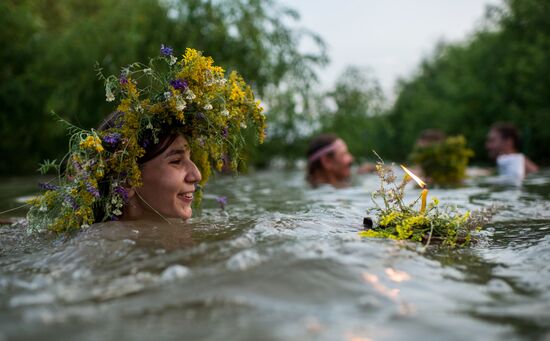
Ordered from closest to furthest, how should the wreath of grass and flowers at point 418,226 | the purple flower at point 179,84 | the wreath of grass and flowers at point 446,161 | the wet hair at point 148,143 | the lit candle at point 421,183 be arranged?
1. the lit candle at point 421,183
2. the wreath of grass and flowers at point 418,226
3. the purple flower at point 179,84
4. the wet hair at point 148,143
5. the wreath of grass and flowers at point 446,161

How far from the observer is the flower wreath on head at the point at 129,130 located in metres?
5.08

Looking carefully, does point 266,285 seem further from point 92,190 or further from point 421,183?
point 92,190

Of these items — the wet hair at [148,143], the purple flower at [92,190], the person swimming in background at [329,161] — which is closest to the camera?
the purple flower at [92,190]

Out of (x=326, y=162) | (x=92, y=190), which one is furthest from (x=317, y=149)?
(x=92, y=190)

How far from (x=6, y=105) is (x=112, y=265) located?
18.2 metres

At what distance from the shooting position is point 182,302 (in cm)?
312

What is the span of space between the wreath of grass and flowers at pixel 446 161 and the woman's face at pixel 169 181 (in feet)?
25.6

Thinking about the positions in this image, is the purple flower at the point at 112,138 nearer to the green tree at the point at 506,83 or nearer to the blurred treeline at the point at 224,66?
the blurred treeline at the point at 224,66

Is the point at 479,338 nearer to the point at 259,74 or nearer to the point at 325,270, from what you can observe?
the point at 325,270

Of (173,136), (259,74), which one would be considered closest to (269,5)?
(259,74)

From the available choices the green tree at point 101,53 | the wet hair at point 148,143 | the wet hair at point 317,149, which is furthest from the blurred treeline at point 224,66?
the wet hair at point 148,143

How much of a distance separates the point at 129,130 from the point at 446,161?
8.64 meters

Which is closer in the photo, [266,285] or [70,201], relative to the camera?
[266,285]

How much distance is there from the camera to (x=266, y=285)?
336 centimetres
